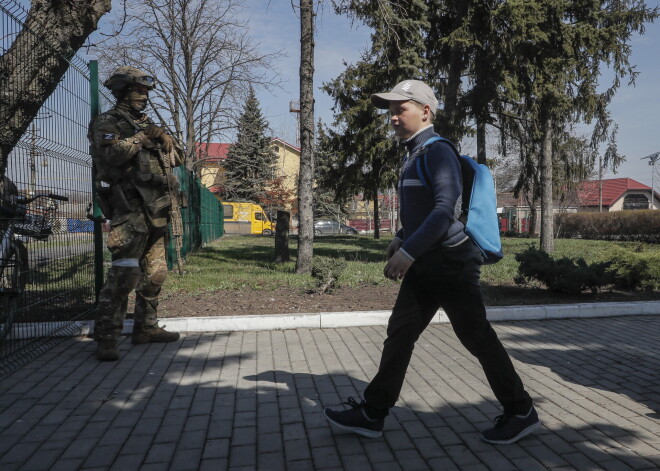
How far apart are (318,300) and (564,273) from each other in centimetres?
348

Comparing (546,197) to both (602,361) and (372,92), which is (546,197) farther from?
(602,361)

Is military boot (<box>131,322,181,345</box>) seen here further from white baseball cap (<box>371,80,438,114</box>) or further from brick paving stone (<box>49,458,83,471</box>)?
white baseball cap (<box>371,80,438,114</box>)

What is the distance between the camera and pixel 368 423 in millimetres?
3064

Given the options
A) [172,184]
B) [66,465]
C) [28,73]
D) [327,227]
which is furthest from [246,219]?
[66,465]

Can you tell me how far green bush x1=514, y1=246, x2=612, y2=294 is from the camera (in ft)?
24.2

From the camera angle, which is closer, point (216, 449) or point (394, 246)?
point (216, 449)

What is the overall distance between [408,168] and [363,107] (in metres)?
17.4

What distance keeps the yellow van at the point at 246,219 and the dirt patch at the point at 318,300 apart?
3452 cm

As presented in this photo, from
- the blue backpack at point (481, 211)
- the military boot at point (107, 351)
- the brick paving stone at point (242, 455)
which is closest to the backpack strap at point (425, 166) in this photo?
the blue backpack at point (481, 211)

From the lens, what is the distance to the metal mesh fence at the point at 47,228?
4477mm

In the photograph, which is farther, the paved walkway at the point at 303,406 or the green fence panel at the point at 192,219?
the green fence panel at the point at 192,219

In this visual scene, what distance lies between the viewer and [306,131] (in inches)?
388

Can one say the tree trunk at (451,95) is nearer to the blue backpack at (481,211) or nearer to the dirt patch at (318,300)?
the dirt patch at (318,300)

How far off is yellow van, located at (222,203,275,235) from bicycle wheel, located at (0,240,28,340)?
37.6m
